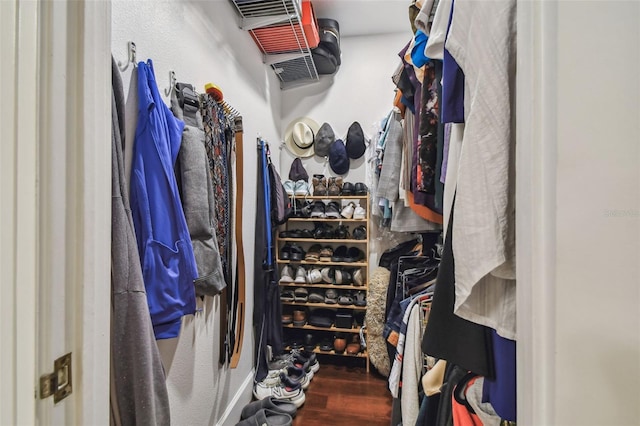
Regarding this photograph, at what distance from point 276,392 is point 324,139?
2.03 meters

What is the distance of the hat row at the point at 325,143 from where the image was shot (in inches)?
104

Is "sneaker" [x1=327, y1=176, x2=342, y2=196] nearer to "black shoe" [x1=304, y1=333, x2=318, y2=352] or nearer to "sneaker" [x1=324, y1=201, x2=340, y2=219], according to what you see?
"sneaker" [x1=324, y1=201, x2=340, y2=219]

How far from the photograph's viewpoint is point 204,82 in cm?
144

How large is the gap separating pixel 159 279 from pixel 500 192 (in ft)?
3.12

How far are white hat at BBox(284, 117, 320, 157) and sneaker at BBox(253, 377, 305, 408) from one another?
1.87 meters

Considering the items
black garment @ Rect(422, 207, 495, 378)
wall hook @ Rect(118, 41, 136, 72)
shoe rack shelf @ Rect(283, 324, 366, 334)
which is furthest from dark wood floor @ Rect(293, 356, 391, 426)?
wall hook @ Rect(118, 41, 136, 72)

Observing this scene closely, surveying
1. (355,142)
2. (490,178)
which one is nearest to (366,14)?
(355,142)

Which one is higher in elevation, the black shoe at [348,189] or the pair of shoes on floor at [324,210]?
the black shoe at [348,189]

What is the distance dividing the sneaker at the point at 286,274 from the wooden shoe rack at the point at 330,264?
1.3 inches

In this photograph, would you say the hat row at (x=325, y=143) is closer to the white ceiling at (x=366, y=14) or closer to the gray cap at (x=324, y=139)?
the gray cap at (x=324, y=139)

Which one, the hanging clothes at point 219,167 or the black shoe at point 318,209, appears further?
the black shoe at point 318,209
